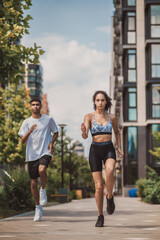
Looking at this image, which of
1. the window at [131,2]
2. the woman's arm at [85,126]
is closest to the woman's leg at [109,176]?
the woman's arm at [85,126]

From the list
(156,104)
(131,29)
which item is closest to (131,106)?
(156,104)

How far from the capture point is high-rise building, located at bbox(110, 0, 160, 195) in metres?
44.4

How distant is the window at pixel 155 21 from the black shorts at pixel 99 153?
126 ft

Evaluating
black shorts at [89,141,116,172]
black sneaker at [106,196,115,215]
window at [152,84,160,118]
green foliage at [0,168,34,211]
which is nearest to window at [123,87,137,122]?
window at [152,84,160,118]

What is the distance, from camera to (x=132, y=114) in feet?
153

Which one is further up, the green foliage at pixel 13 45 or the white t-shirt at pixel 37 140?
the green foliage at pixel 13 45

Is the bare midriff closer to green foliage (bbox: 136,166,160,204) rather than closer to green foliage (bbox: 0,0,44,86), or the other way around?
green foliage (bbox: 0,0,44,86)

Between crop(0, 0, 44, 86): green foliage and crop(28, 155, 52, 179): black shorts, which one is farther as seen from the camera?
crop(0, 0, 44, 86): green foliage

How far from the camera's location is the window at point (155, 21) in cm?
4462

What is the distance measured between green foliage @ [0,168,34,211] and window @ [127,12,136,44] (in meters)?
36.3

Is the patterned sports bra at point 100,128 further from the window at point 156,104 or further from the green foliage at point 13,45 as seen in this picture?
the window at point 156,104

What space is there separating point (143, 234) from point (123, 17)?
45.3 meters

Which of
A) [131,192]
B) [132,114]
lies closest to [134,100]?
[132,114]

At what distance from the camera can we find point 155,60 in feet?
146
